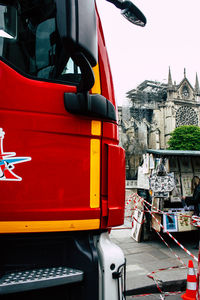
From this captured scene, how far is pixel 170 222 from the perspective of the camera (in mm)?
6828

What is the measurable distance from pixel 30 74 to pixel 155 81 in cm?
6883

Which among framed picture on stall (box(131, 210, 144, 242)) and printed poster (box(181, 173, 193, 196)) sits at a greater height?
printed poster (box(181, 173, 193, 196))

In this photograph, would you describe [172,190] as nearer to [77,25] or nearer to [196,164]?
[196,164]

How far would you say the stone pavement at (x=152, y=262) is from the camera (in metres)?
4.43

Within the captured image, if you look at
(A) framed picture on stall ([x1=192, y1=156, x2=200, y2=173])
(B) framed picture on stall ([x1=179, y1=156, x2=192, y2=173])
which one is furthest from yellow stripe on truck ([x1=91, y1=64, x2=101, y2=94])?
(A) framed picture on stall ([x1=192, y1=156, x2=200, y2=173])

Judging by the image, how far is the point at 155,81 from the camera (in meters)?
66.8

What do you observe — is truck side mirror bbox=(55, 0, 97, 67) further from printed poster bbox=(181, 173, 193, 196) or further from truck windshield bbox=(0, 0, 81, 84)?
printed poster bbox=(181, 173, 193, 196)

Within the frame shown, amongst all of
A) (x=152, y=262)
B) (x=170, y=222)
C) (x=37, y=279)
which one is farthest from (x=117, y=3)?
(x=170, y=222)

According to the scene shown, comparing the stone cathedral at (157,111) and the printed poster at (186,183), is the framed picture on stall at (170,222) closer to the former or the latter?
the printed poster at (186,183)

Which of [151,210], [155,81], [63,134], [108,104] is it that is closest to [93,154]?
[63,134]

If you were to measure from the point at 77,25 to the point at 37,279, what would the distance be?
60.0 inches

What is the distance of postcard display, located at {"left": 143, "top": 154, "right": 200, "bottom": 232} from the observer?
683 centimetres

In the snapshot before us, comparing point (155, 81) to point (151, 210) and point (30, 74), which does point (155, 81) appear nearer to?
point (151, 210)

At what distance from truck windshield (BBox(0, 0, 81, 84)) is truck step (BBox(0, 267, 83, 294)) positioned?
4.49 feet
